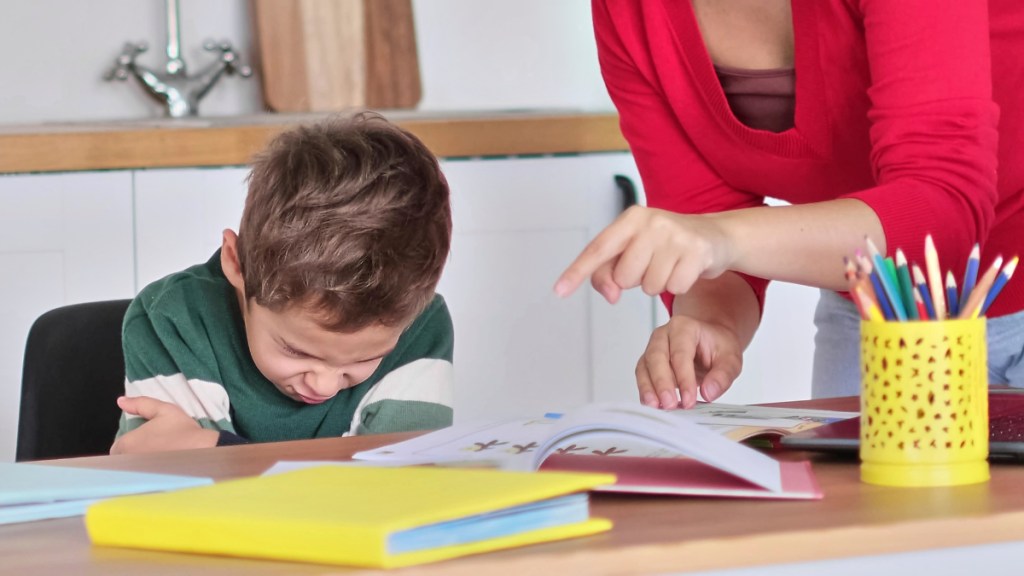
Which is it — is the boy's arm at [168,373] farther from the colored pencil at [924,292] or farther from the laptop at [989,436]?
the colored pencil at [924,292]

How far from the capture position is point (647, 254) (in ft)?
2.82

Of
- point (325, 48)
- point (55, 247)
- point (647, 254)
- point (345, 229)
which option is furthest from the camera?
point (325, 48)

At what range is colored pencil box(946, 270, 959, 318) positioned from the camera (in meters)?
0.78

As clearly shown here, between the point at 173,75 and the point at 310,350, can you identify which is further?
the point at 173,75

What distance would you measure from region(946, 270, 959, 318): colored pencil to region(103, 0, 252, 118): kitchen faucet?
7.51ft

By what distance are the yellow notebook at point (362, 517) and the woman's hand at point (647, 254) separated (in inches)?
7.7

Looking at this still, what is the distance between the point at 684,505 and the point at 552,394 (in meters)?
1.82

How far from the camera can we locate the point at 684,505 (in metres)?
0.72

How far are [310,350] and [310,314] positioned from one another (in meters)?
0.04

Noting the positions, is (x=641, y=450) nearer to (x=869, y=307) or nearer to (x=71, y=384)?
(x=869, y=307)

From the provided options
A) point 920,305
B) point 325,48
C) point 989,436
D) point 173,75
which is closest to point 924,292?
point 920,305

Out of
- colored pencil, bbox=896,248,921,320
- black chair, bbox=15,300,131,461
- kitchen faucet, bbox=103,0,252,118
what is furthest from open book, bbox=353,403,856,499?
kitchen faucet, bbox=103,0,252,118

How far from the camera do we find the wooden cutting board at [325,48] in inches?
109

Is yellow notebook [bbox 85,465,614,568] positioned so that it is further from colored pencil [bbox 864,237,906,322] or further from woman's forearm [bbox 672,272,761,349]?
woman's forearm [bbox 672,272,761,349]
